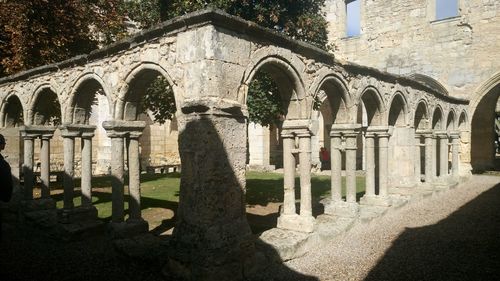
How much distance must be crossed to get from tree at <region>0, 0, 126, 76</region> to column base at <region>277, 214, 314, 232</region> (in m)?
7.92

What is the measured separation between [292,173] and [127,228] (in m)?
2.87

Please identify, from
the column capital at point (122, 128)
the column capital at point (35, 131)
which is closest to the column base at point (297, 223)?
the column capital at point (122, 128)

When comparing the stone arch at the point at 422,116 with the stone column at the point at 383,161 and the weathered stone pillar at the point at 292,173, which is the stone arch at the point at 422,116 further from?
the weathered stone pillar at the point at 292,173

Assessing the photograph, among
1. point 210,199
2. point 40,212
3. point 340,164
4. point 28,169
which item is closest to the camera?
point 210,199

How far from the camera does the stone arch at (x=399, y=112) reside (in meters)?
9.44

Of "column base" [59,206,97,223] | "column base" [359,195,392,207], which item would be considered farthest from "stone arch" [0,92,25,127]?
"column base" [359,195,392,207]

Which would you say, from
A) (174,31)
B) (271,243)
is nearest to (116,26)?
(174,31)

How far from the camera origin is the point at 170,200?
9.98 meters

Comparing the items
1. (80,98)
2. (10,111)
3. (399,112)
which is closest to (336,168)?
(399,112)

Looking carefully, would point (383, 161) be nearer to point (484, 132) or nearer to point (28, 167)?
point (28, 167)

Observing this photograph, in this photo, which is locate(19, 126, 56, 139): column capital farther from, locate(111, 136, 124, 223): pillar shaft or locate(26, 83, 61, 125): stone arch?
locate(111, 136, 124, 223): pillar shaft

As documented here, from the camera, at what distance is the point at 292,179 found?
588 centimetres

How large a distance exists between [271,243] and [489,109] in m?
15.5

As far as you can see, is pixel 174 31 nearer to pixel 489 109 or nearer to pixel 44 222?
pixel 44 222
